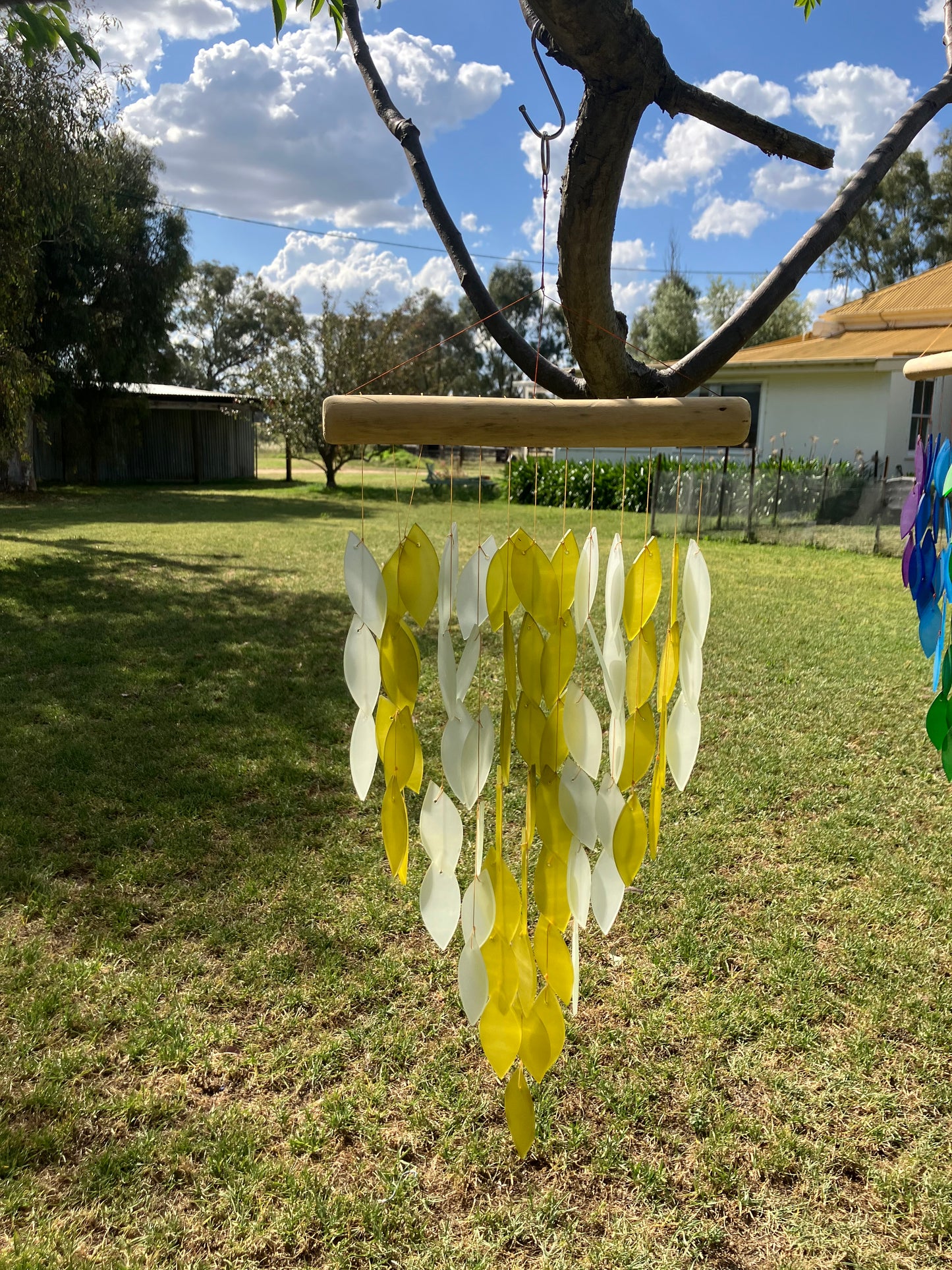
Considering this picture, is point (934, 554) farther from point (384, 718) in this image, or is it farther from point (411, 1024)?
point (411, 1024)

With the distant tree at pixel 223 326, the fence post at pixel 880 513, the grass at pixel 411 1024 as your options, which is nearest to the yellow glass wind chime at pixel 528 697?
the grass at pixel 411 1024

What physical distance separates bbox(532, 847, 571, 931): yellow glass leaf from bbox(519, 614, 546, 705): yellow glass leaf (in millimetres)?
258

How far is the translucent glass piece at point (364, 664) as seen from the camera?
129cm

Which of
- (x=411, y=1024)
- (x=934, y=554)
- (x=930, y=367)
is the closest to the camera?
(x=930, y=367)

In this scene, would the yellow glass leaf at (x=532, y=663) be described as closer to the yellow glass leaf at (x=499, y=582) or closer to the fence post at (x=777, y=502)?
the yellow glass leaf at (x=499, y=582)

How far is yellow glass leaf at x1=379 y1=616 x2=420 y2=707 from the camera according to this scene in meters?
1.30

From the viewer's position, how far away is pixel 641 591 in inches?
51.4

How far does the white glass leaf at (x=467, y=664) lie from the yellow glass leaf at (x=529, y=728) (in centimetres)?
9

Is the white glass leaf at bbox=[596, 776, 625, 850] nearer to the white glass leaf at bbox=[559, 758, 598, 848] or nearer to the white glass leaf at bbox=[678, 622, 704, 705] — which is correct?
the white glass leaf at bbox=[559, 758, 598, 848]

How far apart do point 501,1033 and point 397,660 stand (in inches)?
24.8

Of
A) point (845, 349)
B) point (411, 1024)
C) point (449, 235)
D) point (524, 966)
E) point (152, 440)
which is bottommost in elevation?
point (411, 1024)

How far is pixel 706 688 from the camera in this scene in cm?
569

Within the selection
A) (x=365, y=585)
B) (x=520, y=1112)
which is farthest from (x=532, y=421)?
(x=520, y=1112)

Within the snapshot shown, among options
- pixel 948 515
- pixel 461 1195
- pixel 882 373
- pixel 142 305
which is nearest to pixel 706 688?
pixel 948 515
